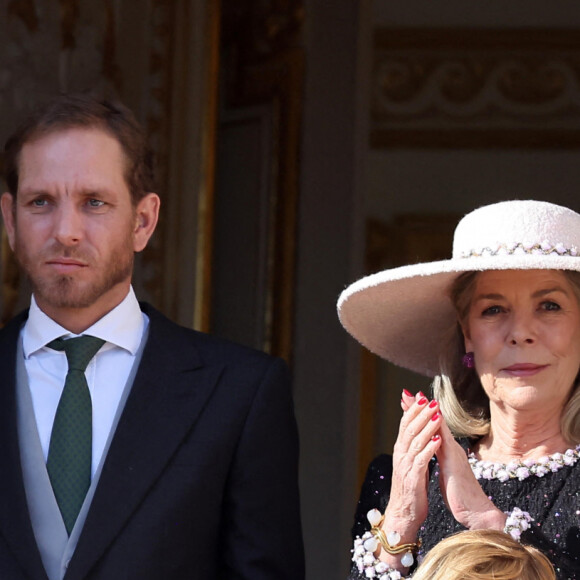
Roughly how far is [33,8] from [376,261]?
2493mm

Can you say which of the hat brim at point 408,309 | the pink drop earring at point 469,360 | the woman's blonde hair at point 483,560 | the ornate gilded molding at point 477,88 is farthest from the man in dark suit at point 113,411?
the ornate gilded molding at point 477,88

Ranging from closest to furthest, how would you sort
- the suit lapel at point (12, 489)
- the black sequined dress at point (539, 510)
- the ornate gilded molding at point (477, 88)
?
the black sequined dress at point (539, 510) → the suit lapel at point (12, 489) → the ornate gilded molding at point (477, 88)

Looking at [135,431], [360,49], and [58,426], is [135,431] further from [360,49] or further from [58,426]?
[360,49]

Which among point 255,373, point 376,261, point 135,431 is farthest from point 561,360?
point 376,261

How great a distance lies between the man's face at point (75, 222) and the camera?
2545mm

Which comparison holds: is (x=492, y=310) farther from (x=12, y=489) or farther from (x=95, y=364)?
(x=12, y=489)

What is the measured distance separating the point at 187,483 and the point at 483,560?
65 cm

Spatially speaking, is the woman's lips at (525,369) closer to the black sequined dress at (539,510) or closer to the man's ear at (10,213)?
the black sequined dress at (539,510)

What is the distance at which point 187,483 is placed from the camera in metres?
2.46

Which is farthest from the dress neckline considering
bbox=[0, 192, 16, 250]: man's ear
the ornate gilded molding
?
the ornate gilded molding

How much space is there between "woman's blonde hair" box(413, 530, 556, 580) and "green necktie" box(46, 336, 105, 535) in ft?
2.27

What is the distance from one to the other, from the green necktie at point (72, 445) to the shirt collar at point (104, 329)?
7cm

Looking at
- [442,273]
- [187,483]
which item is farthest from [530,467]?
[187,483]

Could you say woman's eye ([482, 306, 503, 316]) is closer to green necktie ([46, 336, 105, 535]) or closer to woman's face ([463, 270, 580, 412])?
woman's face ([463, 270, 580, 412])
